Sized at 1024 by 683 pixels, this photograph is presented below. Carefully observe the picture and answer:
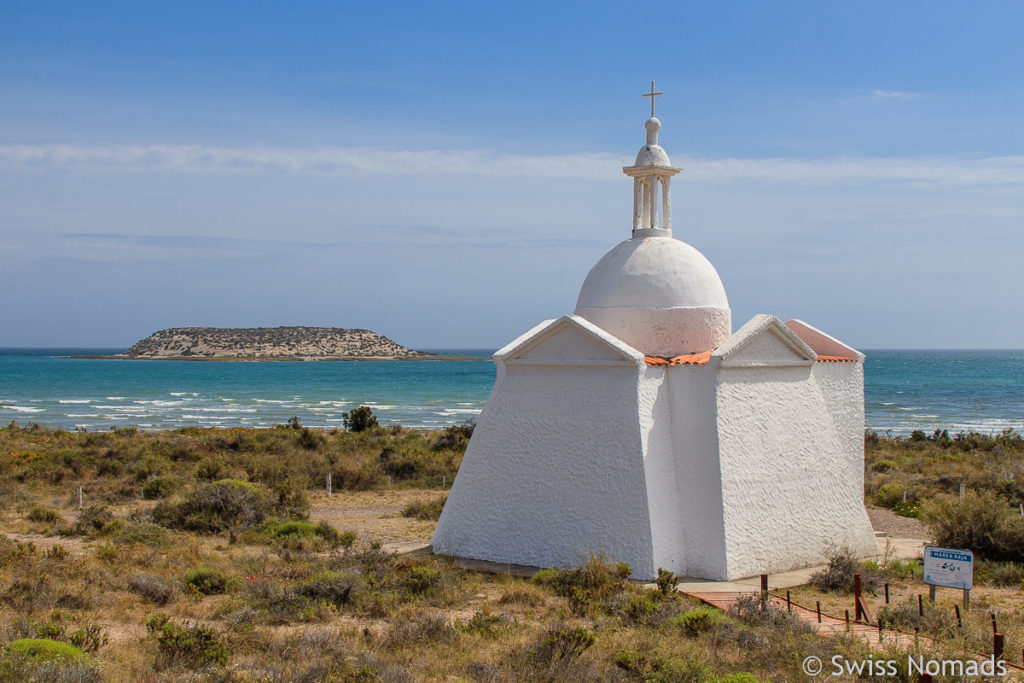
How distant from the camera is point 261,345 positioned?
14900cm

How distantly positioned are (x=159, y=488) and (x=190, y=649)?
539 inches

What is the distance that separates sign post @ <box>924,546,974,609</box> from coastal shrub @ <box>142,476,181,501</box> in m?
17.0

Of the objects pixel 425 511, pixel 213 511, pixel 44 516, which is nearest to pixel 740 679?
pixel 425 511

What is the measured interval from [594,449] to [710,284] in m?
3.35

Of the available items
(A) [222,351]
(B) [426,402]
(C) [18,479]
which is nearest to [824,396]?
(C) [18,479]

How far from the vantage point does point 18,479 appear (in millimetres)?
22094

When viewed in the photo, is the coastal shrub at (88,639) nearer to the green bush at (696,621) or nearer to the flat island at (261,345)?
the green bush at (696,621)

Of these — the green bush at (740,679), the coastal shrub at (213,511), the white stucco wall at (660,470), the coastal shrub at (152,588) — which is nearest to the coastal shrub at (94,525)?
the coastal shrub at (213,511)

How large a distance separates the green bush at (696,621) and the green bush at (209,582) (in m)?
5.82

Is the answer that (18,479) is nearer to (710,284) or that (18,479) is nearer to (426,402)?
(710,284)

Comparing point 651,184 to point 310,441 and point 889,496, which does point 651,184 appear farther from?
point 310,441

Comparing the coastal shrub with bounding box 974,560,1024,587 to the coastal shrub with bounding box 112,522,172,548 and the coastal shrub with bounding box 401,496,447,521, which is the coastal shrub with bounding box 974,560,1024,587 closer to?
the coastal shrub with bounding box 401,496,447,521

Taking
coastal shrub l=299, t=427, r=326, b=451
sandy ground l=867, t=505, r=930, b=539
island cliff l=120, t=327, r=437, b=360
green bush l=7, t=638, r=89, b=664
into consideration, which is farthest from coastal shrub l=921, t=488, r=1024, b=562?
island cliff l=120, t=327, r=437, b=360

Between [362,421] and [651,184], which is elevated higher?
[651,184]
